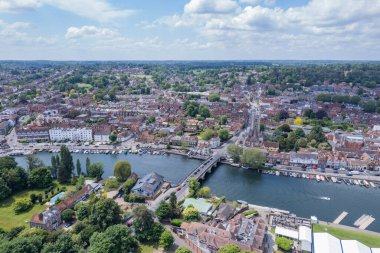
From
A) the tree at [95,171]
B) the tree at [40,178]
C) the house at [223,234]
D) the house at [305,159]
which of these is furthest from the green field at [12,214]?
the house at [305,159]

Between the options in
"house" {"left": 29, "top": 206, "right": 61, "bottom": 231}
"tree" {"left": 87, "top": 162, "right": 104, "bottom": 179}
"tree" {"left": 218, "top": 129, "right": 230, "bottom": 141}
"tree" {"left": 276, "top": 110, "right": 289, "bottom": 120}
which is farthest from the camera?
"tree" {"left": 276, "top": 110, "right": 289, "bottom": 120}

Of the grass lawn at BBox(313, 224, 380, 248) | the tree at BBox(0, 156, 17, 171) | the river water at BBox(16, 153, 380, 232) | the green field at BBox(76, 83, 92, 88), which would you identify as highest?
the green field at BBox(76, 83, 92, 88)

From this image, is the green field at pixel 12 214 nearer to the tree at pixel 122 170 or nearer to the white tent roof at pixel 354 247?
the tree at pixel 122 170

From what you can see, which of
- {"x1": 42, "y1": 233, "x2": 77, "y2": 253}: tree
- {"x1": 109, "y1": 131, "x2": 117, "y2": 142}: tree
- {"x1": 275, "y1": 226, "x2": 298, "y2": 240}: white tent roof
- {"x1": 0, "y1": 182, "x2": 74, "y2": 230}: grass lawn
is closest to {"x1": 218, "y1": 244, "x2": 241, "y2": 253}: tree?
{"x1": 275, "y1": 226, "x2": 298, "y2": 240}: white tent roof

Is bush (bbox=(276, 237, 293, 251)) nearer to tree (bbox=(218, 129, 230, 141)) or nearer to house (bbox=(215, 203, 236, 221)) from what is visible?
house (bbox=(215, 203, 236, 221))

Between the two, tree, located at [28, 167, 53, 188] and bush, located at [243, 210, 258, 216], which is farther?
tree, located at [28, 167, 53, 188]
